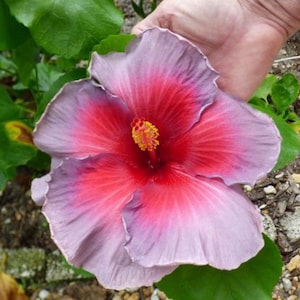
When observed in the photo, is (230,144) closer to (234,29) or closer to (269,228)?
(234,29)

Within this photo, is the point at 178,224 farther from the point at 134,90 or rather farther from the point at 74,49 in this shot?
the point at 74,49

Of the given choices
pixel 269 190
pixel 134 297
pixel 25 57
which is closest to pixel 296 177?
pixel 269 190

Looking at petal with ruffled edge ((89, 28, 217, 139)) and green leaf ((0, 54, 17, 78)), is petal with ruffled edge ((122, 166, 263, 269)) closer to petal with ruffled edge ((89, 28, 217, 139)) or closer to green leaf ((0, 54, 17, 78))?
A: petal with ruffled edge ((89, 28, 217, 139))

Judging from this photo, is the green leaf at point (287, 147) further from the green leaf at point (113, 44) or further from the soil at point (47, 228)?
the soil at point (47, 228)

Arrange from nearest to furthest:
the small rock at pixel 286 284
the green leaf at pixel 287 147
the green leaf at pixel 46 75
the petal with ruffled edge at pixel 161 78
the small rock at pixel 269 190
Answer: the petal with ruffled edge at pixel 161 78 < the green leaf at pixel 287 147 < the small rock at pixel 286 284 < the small rock at pixel 269 190 < the green leaf at pixel 46 75

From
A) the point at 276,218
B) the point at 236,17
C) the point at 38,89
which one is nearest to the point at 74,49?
the point at 236,17

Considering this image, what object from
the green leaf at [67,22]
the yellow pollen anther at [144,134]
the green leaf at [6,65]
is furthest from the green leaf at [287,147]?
the green leaf at [6,65]
